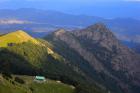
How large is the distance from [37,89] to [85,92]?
75.7 ft

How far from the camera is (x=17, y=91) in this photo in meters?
138

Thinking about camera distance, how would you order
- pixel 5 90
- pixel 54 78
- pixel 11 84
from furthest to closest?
pixel 54 78 → pixel 11 84 → pixel 5 90

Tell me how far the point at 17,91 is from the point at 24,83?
62.0 ft

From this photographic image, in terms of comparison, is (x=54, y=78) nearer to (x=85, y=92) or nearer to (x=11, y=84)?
(x=85, y=92)

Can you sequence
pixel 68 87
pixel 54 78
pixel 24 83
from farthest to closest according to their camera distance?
pixel 54 78
pixel 68 87
pixel 24 83

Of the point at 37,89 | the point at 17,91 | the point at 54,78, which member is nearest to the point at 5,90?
the point at 17,91

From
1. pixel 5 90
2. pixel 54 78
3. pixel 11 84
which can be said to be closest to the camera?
pixel 5 90

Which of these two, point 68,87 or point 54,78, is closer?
point 68,87

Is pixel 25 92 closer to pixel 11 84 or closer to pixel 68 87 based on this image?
pixel 11 84

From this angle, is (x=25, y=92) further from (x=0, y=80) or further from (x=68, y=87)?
(x=68, y=87)

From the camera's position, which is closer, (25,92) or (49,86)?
(25,92)

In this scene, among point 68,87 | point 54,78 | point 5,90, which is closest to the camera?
point 5,90

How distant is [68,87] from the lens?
169 meters

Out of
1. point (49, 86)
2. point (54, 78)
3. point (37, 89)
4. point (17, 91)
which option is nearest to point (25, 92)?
point (17, 91)
